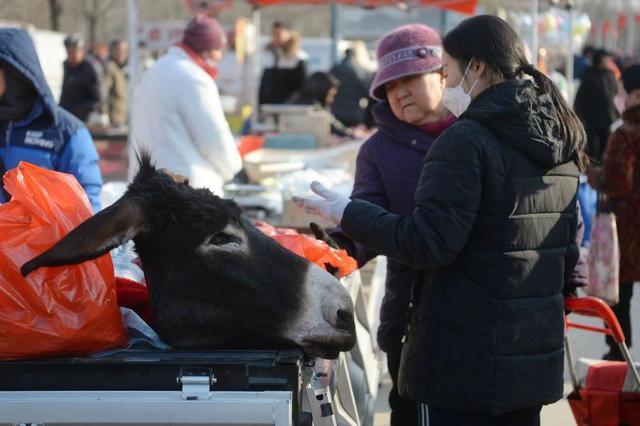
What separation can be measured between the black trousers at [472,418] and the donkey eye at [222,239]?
838 mm

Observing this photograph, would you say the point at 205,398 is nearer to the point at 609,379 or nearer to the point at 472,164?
the point at 472,164

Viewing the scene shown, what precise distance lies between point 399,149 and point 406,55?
0.38 meters

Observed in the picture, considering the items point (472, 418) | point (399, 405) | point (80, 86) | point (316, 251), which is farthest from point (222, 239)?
point (80, 86)

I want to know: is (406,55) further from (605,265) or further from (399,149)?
Result: (605,265)

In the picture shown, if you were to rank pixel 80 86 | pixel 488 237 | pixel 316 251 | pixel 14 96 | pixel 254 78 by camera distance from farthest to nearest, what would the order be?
pixel 254 78, pixel 80 86, pixel 14 96, pixel 316 251, pixel 488 237

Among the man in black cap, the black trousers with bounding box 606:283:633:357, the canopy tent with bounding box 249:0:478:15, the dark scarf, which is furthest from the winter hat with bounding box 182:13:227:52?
the man in black cap

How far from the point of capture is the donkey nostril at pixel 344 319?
9.68 ft

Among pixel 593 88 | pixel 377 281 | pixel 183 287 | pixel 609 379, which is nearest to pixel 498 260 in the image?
pixel 183 287

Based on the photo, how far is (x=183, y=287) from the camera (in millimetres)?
2875

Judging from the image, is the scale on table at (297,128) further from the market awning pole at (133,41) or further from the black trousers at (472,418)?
the black trousers at (472,418)

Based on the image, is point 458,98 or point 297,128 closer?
point 458,98

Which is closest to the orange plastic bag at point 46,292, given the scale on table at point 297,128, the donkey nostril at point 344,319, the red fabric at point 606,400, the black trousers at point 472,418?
the donkey nostril at point 344,319

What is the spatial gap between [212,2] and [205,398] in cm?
1268

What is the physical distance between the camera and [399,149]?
4.23 metres
